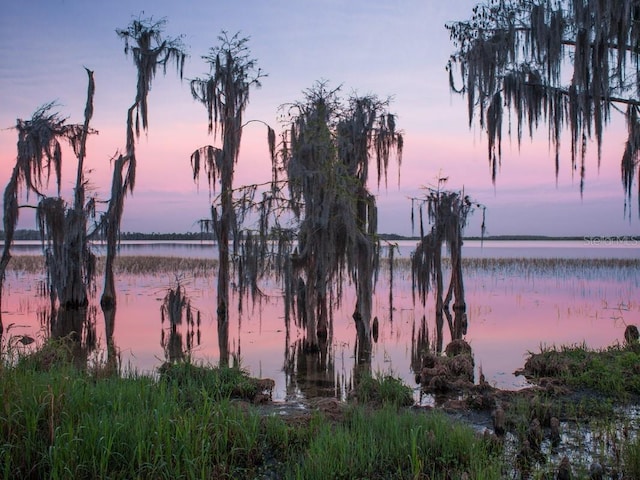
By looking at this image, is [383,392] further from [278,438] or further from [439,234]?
[439,234]

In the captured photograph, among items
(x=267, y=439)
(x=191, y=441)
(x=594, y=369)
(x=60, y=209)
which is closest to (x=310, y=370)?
(x=594, y=369)

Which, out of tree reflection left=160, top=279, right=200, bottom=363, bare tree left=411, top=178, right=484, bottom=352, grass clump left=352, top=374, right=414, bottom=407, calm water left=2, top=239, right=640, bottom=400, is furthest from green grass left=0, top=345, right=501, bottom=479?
bare tree left=411, top=178, right=484, bottom=352

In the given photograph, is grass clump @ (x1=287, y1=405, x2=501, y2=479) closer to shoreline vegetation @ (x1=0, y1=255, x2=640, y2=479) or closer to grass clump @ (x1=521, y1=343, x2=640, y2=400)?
shoreline vegetation @ (x1=0, y1=255, x2=640, y2=479)

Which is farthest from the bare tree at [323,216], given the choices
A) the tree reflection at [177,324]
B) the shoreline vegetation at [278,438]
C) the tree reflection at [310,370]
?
the shoreline vegetation at [278,438]

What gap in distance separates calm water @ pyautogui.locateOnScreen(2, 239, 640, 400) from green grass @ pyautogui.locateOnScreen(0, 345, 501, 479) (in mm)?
3460

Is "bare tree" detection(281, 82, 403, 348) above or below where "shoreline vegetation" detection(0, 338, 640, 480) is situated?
above

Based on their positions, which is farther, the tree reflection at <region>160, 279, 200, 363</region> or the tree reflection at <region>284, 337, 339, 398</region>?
the tree reflection at <region>160, 279, 200, 363</region>

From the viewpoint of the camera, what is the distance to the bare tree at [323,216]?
41.2 feet

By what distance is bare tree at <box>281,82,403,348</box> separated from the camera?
12547 millimetres

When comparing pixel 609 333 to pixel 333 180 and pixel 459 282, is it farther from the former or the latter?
pixel 333 180

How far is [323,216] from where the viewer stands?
12.5 m

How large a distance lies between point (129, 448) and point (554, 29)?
32.4 ft

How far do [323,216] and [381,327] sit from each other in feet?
18.3

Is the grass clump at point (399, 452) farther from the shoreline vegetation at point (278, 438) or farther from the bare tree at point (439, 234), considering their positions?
the bare tree at point (439, 234)
